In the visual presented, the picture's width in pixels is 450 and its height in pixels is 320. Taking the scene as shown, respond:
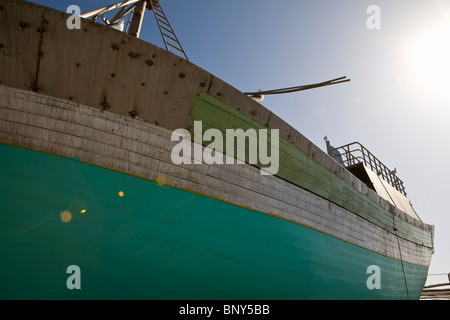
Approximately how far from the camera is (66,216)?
1.94 meters

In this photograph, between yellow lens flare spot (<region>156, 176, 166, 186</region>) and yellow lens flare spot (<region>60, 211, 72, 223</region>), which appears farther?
yellow lens flare spot (<region>156, 176, 166, 186</region>)

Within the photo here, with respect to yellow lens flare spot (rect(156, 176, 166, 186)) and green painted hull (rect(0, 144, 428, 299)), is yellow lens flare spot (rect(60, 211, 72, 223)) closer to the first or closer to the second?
green painted hull (rect(0, 144, 428, 299))

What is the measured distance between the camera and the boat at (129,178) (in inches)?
75.1

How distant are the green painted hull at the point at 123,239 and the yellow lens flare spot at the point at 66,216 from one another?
1cm

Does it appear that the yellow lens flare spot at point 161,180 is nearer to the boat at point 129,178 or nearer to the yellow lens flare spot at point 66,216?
the boat at point 129,178

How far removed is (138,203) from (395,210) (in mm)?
7815

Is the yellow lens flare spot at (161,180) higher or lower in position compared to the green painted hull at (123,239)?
higher

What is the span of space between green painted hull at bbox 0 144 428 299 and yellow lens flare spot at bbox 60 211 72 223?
0.01 meters

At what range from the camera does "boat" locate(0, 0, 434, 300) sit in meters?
1.91

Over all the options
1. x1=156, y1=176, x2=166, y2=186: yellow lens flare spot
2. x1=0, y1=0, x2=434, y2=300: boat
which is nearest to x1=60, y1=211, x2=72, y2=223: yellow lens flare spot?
x1=0, y1=0, x2=434, y2=300: boat

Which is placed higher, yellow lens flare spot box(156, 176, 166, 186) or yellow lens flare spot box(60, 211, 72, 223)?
yellow lens flare spot box(156, 176, 166, 186)

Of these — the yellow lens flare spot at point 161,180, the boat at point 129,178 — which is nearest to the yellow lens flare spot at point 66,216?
the boat at point 129,178
